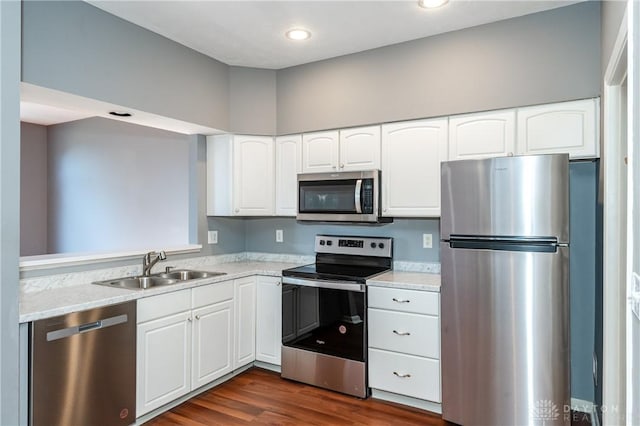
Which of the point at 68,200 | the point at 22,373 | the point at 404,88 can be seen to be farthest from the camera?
the point at 68,200

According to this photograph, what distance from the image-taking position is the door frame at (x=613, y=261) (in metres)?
1.88

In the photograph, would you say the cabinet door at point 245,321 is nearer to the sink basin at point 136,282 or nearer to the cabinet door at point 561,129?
the sink basin at point 136,282

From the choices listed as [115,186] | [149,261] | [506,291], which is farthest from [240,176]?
[506,291]

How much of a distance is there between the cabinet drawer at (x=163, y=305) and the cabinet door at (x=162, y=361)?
3 cm

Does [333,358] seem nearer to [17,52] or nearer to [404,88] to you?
[404,88]

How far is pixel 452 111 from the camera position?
Result: 2.78 meters

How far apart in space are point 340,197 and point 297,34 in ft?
4.11

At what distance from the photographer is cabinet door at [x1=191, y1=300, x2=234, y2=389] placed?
2.79m

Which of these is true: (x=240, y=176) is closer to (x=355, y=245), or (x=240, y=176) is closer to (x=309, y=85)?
(x=309, y=85)

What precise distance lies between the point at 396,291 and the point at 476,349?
2.03 ft

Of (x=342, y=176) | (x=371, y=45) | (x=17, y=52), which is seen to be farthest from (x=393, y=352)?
(x=17, y=52)

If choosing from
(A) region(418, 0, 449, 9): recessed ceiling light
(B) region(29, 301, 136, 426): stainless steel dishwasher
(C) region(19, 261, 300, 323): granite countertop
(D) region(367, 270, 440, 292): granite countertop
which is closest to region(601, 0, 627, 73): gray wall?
(A) region(418, 0, 449, 9): recessed ceiling light

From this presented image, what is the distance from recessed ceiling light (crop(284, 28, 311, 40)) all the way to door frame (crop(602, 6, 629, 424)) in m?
1.86

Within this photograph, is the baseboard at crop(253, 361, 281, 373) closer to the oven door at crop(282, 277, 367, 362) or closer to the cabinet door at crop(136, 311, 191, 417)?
the oven door at crop(282, 277, 367, 362)
